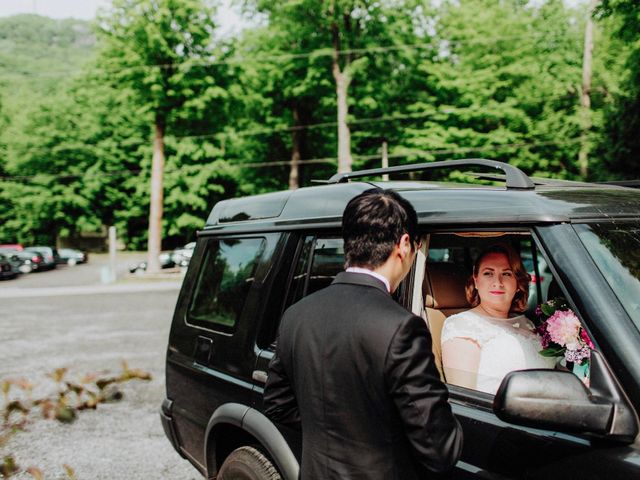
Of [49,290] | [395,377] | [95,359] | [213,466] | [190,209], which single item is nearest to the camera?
[395,377]

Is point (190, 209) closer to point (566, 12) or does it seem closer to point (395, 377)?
point (566, 12)

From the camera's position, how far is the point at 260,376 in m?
2.79

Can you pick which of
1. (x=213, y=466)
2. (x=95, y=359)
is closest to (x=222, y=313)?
(x=213, y=466)

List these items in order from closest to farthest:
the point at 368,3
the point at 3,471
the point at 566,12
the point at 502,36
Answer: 1. the point at 3,471
2. the point at 368,3
3. the point at 502,36
4. the point at 566,12

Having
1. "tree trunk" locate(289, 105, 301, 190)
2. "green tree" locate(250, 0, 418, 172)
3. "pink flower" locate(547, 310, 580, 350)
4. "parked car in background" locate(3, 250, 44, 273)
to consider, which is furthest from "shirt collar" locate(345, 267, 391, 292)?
"parked car in background" locate(3, 250, 44, 273)

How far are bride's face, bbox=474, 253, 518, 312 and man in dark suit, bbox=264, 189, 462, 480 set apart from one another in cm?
107

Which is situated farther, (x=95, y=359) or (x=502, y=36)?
(x=502, y=36)

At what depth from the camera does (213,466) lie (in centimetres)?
320

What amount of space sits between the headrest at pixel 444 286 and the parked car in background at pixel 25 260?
3859 centimetres

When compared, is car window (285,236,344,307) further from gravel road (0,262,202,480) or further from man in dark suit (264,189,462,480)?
gravel road (0,262,202,480)

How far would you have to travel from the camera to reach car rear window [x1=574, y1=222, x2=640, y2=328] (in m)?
1.76

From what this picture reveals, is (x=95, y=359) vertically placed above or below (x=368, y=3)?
below

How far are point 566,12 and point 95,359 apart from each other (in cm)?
3598

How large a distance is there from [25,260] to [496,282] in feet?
132
